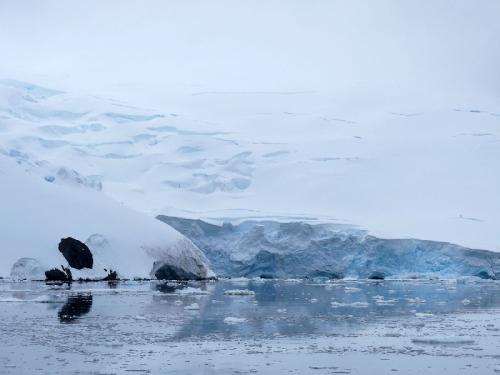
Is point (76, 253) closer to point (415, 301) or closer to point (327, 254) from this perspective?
point (327, 254)

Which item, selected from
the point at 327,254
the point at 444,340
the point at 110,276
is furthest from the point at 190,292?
the point at 327,254

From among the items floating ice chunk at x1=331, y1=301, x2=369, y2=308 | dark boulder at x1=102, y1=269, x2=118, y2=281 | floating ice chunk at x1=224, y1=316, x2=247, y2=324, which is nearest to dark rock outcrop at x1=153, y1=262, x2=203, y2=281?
dark boulder at x1=102, y1=269, x2=118, y2=281

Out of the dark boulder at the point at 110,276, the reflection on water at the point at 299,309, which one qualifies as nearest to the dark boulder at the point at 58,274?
the dark boulder at the point at 110,276

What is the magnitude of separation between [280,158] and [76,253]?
70.6ft

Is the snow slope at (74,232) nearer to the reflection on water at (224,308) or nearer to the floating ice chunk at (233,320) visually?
the reflection on water at (224,308)

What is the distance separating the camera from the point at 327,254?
122 ft

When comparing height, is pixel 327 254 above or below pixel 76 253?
above

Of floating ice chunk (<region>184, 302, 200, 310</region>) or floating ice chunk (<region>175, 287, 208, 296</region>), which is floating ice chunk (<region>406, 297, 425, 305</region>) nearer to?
floating ice chunk (<region>184, 302, 200, 310</region>)

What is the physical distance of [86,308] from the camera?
699 inches

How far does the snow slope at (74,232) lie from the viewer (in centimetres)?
2875

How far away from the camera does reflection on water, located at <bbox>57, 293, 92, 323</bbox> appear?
15.5 metres

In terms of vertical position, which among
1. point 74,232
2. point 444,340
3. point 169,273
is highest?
point 74,232

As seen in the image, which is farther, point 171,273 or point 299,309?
point 171,273

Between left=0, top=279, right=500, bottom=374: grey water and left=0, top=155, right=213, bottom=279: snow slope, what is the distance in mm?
6076
